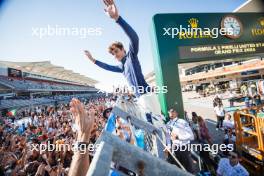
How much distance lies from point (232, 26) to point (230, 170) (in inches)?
166

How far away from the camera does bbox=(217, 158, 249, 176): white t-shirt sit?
4039 millimetres

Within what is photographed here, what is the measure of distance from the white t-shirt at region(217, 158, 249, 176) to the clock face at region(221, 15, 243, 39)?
12.2ft

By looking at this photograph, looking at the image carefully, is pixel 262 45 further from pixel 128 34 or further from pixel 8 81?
pixel 8 81

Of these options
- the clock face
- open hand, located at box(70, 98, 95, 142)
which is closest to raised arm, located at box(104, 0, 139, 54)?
open hand, located at box(70, 98, 95, 142)

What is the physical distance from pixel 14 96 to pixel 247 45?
100ft

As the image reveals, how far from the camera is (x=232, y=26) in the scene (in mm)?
5906

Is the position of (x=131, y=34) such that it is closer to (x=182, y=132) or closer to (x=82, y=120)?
(x=82, y=120)

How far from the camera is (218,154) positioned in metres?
5.90

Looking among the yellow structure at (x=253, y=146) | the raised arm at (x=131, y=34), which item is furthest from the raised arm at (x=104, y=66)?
the yellow structure at (x=253, y=146)

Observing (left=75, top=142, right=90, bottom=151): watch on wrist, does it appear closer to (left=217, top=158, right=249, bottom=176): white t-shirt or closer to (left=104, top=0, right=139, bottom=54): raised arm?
(left=104, top=0, right=139, bottom=54): raised arm

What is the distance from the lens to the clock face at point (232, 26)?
Answer: 5.79m

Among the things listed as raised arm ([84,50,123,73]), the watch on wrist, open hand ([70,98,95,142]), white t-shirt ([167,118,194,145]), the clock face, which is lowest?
white t-shirt ([167,118,194,145])

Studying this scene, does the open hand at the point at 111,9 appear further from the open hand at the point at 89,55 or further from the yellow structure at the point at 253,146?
the yellow structure at the point at 253,146

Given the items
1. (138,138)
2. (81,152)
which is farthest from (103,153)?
(138,138)
